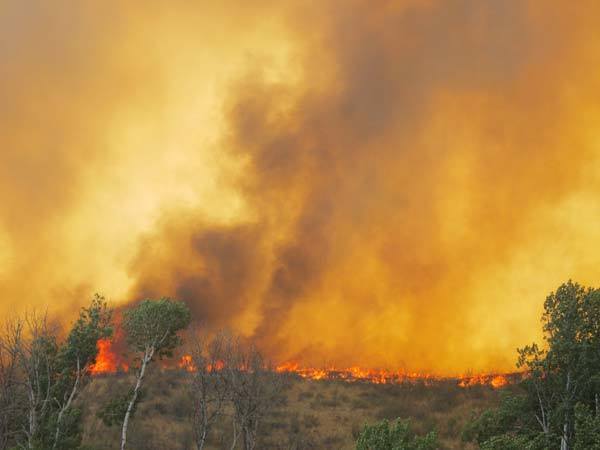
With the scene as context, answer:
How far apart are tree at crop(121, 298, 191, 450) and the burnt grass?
1198 cm

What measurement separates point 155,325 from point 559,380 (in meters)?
36.7

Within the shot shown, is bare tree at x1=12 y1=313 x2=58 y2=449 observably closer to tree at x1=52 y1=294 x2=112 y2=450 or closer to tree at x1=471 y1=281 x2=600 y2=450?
tree at x1=52 y1=294 x2=112 y2=450

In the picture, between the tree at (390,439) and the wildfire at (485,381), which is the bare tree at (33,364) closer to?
the tree at (390,439)

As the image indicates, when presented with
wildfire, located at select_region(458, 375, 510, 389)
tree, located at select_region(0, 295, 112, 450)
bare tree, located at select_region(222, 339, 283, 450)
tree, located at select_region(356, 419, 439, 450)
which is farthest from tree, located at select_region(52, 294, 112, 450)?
wildfire, located at select_region(458, 375, 510, 389)

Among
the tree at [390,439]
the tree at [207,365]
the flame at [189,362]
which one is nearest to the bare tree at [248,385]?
the tree at [207,365]

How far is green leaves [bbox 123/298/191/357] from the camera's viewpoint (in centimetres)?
5253

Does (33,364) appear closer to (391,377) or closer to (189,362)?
(189,362)

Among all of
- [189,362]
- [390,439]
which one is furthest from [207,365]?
[390,439]

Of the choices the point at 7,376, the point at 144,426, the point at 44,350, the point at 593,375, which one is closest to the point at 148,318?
the point at 44,350

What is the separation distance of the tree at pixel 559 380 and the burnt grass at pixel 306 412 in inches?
1126

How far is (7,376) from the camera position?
134ft

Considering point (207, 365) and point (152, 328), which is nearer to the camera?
point (207, 365)

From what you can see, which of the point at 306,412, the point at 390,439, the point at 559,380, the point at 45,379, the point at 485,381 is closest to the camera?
the point at 390,439

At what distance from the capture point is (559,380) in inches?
1262
